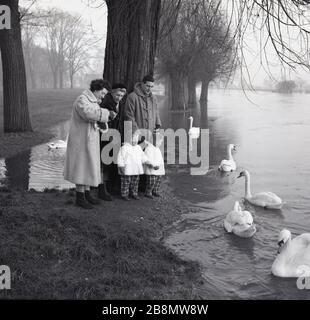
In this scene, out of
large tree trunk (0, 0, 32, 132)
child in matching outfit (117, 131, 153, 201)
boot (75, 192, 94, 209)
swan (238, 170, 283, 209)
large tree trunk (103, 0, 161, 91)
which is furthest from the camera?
large tree trunk (0, 0, 32, 132)

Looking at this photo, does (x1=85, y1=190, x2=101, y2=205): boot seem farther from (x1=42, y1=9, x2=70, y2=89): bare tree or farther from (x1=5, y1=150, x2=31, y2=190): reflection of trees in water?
(x1=42, y1=9, x2=70, y2=89): bare tree

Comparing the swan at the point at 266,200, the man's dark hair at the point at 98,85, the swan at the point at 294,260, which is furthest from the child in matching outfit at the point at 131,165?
the swan at the point at 294,260

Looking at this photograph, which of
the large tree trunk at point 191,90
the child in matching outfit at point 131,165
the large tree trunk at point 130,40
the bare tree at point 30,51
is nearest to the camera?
the child in matching outfit at point 131,165

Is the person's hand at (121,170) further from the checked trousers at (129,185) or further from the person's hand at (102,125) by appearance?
the person's hand at (102,125)

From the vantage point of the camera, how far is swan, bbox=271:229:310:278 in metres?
5.47

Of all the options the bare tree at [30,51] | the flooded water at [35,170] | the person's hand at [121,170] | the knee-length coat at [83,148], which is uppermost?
the bare tree at [30,51]

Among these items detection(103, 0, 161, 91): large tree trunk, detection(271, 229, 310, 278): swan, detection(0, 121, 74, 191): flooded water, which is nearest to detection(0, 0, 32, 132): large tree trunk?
detection(0, 121, 74, 191): flooded water

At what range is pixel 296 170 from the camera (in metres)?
12.6

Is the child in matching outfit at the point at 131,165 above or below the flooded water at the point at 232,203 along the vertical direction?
above

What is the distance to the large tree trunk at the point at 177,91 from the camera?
3684 centimetres

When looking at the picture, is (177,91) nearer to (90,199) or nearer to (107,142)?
(107,142)

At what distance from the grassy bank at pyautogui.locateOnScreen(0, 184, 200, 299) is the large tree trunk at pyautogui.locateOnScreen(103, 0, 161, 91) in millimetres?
2534

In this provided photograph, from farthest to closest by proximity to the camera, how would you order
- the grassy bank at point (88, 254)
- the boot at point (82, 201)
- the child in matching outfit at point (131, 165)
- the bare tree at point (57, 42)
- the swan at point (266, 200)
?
the bare tree at point (57, 42), the swan at point (266, 200), the child in matching outfit at point (131, 165), the boot at point (82, 201), the grassy bank at point (88, 254)
